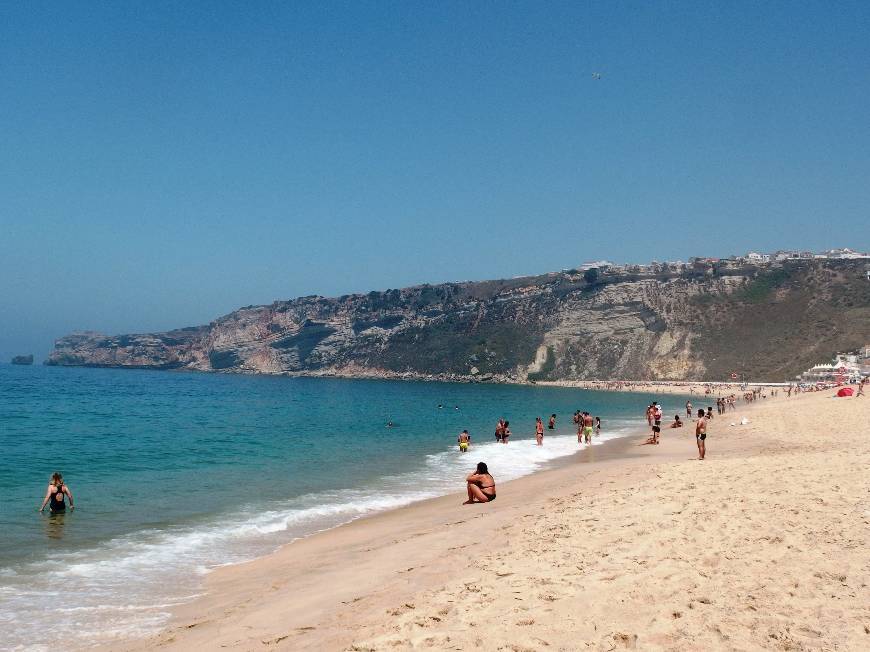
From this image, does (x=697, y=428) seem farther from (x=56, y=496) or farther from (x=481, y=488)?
(x=56, y=496)

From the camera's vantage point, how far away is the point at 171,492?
57.8 feet

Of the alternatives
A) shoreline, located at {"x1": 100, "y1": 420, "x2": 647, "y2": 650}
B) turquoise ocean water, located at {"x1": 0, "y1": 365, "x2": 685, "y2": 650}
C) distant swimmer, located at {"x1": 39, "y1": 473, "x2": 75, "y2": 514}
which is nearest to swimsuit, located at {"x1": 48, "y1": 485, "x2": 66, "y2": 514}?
distant swimmer, located at {"x1": 39, "y1": 473, "x2": 75, "y2": 514}

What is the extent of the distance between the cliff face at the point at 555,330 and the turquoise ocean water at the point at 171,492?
76.8 m

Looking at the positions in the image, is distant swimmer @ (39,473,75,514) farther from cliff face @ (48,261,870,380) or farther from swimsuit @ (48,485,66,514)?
cliff face @ (48,261,870,380)

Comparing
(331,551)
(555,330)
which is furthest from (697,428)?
(555,330)

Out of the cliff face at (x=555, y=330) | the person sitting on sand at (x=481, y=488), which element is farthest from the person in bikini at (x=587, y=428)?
the cliff face at (x=555, y=330)

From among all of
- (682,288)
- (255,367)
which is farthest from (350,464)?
(255,367)

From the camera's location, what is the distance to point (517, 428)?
135 ft

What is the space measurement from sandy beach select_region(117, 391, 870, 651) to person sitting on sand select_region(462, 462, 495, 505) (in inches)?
39.6

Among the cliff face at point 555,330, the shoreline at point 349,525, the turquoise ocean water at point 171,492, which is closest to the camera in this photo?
the shoreline at point 349,525

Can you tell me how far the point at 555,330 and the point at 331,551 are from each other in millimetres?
126498

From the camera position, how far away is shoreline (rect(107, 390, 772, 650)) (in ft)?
23.5

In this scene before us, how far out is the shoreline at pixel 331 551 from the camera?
23.5 ft

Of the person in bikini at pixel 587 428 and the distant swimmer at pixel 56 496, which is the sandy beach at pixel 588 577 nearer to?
the distant swimmer at pixel 56 496
